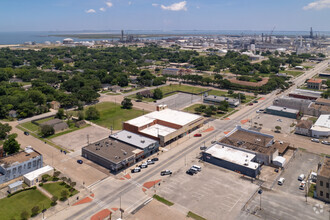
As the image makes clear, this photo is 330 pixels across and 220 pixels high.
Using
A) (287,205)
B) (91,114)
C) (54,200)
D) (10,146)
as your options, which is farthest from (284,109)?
(10,146)

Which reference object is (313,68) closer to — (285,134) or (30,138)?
(285,134)

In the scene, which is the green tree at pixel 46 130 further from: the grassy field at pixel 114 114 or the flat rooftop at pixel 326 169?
the flat rooftop at pixel 326 169

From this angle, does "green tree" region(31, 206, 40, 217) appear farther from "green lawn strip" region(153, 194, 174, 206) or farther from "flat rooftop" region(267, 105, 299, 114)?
"flat rooftop" region(267, 105, 299, 114)

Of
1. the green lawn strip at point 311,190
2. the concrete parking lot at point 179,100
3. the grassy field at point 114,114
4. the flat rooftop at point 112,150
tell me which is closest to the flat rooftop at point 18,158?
the flat rooftop at point 112,150

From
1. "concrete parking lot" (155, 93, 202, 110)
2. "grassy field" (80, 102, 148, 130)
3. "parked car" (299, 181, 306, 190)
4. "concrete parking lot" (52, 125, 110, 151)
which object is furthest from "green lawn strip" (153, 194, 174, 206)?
"concrete parking lot" (155, 93, 202, 110)

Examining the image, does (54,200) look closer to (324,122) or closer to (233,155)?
(233,155)

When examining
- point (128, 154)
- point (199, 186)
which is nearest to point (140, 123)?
point (128, 154)
